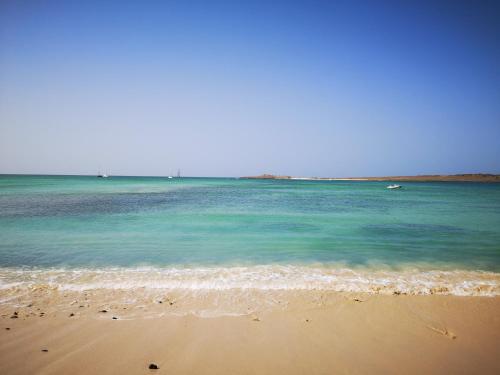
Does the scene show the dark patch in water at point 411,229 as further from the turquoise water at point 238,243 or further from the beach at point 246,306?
the beach at point 246,306

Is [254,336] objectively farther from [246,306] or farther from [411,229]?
[411,229]

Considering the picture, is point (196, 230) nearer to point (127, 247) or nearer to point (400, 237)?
point (127, 247)

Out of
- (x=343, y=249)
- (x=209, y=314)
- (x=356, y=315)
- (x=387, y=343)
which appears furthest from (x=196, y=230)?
(x=387, y=343)

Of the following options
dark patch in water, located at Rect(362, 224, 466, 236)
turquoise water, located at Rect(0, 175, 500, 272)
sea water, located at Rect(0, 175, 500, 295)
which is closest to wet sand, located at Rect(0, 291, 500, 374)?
sea water, located at Rect(0, 175, 500, 295)

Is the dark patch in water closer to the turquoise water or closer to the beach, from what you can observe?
the turquoise water

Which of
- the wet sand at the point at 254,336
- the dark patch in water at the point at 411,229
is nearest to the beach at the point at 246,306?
the wet sand at the point at 254,336

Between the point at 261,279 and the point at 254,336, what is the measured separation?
2812 millimetres

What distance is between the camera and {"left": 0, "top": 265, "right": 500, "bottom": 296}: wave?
652cm

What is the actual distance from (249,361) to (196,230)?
10.7 metres

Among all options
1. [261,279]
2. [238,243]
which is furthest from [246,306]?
[238,243]

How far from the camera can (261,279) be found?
7.18 metres

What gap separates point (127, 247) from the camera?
1039 centimetres

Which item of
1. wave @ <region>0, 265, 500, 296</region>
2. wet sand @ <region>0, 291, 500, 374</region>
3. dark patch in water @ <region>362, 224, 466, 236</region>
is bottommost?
dark patch in water @ <region>362, 224, 466, 236</region>

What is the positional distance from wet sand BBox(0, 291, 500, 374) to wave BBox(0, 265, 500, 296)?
0.69m
